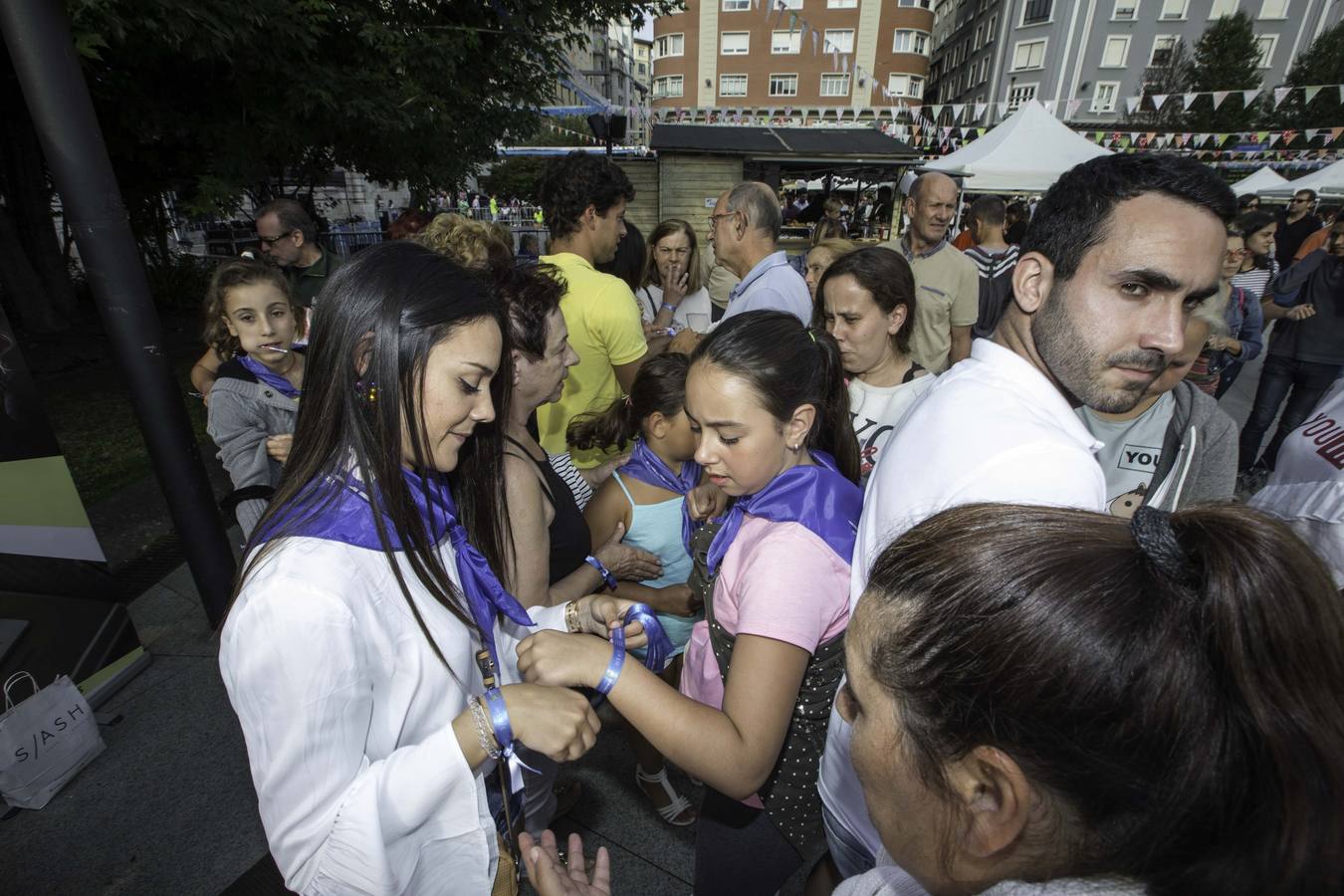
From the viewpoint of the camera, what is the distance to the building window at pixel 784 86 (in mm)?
47156

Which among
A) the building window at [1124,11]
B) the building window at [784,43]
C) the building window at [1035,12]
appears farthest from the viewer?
the building window at [784,43]

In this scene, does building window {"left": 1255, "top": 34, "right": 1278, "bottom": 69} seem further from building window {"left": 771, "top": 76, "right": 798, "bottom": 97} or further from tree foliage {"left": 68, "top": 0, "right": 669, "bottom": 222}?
tree foliage {"left": 68, "top": 0, "right": 669, "bottom": 222}

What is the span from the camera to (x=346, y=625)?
1076mm

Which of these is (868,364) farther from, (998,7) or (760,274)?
(998,7)

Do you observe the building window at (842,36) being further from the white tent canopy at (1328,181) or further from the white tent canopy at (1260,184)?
the white tent canopy at (1328,181)

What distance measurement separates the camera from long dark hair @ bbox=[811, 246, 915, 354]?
277cm

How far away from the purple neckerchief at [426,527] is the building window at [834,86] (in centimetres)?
5507

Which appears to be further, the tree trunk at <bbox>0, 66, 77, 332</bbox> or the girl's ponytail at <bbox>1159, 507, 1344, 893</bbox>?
the tree trunk at <bbox>0, 66, 77, 332</bbox>

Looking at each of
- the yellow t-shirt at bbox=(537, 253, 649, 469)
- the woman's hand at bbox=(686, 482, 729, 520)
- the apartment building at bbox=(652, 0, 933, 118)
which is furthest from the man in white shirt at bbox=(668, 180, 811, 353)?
the apartment building at bbox=(652, 0, 933, 118)

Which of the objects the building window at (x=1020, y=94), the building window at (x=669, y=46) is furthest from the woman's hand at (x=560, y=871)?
the building window at (x=669, y=46)

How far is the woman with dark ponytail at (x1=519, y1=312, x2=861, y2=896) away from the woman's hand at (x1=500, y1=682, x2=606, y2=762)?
0.04m

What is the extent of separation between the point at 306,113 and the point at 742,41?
162 ft

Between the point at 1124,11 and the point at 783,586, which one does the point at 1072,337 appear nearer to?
the point at 783,586

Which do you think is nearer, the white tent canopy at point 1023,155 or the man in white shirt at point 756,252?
the man in white shirt at point 756,252
